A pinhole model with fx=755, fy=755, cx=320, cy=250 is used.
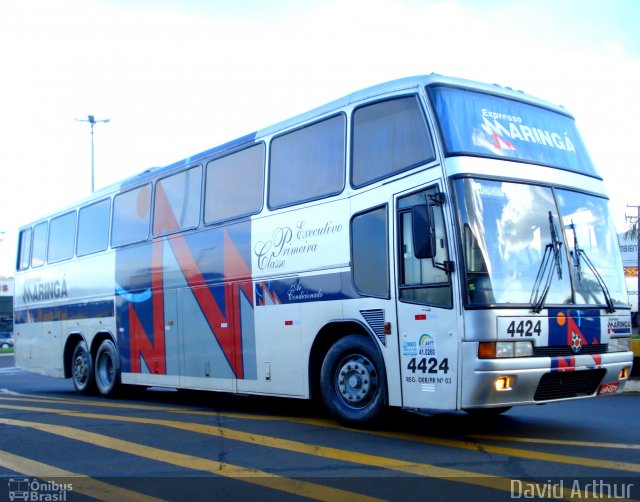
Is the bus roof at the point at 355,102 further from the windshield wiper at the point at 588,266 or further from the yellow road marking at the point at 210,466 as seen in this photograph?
the yellow road marking at the point at 210,466

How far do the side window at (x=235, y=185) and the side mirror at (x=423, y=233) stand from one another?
3.31m

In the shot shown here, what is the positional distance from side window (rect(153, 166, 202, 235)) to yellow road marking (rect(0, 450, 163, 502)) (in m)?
5.25

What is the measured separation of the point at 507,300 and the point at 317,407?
16.3 ft

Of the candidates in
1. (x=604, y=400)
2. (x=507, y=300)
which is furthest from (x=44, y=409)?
(x=604, y=400)

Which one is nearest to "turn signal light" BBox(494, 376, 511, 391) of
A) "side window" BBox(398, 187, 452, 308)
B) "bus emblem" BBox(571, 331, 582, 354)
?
"side window" BBox(398, 187, 452, 308)

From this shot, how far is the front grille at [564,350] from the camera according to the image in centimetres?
752

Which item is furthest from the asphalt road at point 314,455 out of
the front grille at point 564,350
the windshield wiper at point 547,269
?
the windshield wiper at point 547,269

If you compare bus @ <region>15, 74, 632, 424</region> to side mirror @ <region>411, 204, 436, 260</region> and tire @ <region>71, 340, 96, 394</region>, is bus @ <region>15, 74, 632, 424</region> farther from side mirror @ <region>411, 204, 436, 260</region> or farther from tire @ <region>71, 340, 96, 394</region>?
tire @ <region>71, 340, 96, 394</region>

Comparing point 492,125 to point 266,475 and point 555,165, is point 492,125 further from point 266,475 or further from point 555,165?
point 266,475

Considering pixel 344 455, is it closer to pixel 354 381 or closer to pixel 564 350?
pixel 354 381

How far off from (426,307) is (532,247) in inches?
49.7

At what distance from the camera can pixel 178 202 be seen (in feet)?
40.7

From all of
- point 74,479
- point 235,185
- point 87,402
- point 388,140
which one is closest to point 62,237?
point 87,402

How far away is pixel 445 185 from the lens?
25.0 feet
